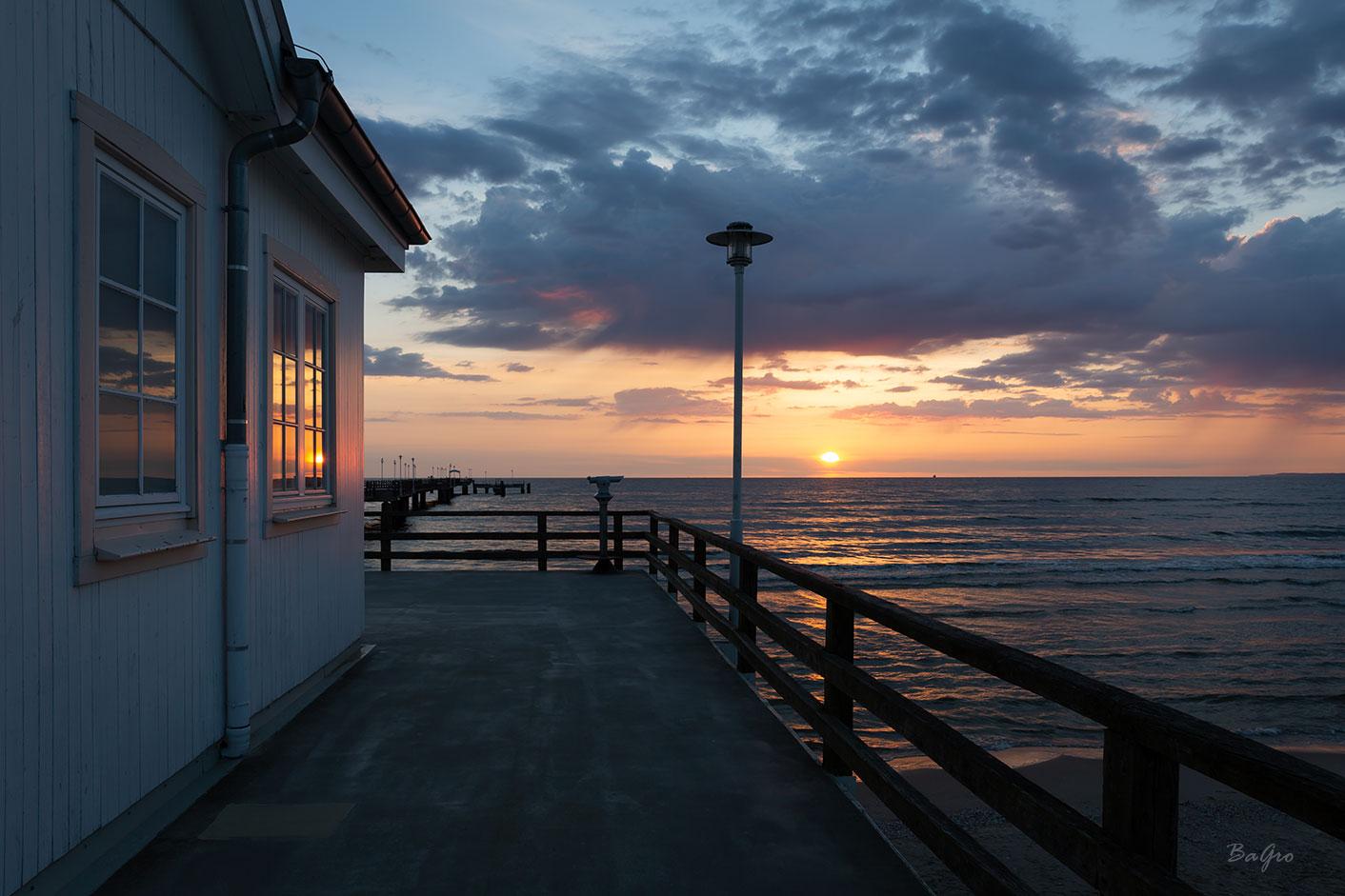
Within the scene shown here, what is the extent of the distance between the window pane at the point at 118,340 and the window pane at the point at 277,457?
1403 millimetres

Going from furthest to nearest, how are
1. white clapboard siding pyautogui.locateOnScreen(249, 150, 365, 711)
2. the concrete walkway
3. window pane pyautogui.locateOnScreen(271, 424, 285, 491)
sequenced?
window pane pyautogui.locateOnScreen(271, 424, 285, 491) → white clapboard siding pyautogui.locateOnScreen(249, 150, 365, 711) → the concrete walkway

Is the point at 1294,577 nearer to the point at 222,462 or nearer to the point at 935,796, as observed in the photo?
the point at 935,796

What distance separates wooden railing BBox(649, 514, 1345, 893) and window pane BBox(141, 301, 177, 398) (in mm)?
3075

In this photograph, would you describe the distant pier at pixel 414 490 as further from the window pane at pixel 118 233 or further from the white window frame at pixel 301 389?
the window pane at pixel 118 233

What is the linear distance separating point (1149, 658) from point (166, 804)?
1341 centimetres

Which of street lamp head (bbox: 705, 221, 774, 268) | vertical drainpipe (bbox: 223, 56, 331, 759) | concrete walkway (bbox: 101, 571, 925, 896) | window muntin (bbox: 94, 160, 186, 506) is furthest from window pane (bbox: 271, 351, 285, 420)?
street lamp head (bbox: 705, 221, 774, 268)

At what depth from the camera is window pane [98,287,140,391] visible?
319 centimetres

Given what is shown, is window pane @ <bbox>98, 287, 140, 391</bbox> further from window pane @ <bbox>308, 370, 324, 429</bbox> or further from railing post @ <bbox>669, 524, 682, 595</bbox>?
railing post @ <bbox>669, 524, 682, 595</bbox>

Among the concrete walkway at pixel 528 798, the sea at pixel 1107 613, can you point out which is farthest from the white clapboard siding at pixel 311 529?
the sea at pixel 1107 613

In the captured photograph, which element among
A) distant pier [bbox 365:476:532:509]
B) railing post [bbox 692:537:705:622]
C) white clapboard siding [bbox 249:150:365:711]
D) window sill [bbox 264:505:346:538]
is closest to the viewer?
white clapboard siding [bbox 249:150:365:711]

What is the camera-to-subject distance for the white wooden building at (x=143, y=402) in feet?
8.63

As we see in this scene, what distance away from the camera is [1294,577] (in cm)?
2391

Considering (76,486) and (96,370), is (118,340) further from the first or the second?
(76,486)

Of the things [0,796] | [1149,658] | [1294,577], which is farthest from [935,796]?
[1294,577]
